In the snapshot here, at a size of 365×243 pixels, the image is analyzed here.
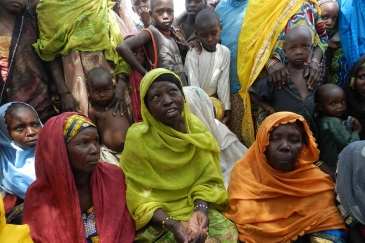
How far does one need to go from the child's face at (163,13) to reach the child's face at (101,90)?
2.92ft

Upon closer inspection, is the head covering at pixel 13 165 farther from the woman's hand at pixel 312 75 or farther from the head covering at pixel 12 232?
the woman's hand at pixel 312 75

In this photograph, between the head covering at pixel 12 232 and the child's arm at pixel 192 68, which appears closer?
the head covering at pixel 12 232

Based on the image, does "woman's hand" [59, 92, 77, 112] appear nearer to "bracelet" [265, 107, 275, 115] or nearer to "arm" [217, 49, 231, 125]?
"arm" [217, 49, 231, 125]

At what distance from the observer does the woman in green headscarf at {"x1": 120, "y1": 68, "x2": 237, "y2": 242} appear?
293cm

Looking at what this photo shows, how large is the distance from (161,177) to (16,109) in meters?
1.27

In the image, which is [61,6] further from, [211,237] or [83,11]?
[211,237]

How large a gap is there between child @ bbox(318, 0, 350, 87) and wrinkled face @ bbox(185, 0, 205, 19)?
50.7 inches

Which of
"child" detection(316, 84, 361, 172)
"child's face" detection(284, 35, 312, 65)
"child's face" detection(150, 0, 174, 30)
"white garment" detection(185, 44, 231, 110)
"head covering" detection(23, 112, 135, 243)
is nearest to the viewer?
"head covering" detection(23, 112, 135, 243)

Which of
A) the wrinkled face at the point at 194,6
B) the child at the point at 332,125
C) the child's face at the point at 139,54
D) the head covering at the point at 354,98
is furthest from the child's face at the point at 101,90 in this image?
the head covering at the point at 354,98

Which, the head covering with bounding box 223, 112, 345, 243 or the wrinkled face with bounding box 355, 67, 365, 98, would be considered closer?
the head covering with bounding box 223, 112, 345, 243

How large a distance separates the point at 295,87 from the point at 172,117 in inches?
52.2

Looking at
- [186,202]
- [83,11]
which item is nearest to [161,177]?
[186,202]

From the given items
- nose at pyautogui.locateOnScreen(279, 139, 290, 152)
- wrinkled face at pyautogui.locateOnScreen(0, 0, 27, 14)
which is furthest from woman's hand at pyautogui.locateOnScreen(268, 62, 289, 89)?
wrinkled face at pyautogui.locateOnScreen(0, 0, 27, 14)

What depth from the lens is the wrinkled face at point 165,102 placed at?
10.00 feet
